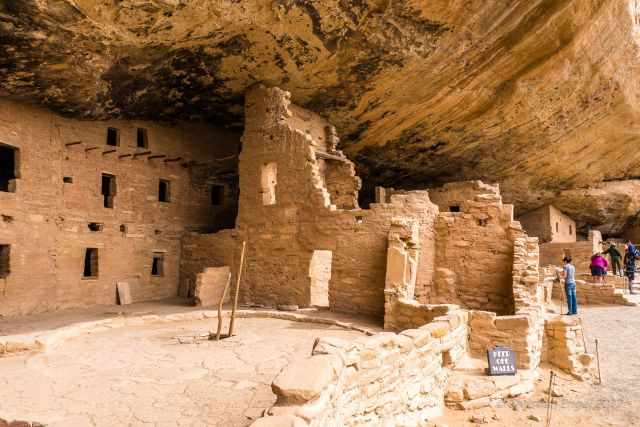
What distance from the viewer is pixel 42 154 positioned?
1120cm

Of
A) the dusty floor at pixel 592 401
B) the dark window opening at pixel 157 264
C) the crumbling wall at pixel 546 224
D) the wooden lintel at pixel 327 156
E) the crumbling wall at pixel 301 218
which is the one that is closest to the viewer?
the dusty floor at pixel 592 401

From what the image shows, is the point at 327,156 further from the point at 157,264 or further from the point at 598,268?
the point at 598,268

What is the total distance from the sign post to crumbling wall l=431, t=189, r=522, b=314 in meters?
3.23

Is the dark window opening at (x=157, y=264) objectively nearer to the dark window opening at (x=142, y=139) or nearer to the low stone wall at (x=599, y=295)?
the dark window opening at (x=142, y=139)

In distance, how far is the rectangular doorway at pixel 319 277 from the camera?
38.3ft

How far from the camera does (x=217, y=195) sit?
15.9 metres

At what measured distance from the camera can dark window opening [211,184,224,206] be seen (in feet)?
51.9

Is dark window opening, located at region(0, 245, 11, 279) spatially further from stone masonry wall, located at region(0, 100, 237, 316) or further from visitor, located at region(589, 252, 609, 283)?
visitor, located at region(589, 252, 609, 283)

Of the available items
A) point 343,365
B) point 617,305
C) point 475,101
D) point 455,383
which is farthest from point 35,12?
point 617,305

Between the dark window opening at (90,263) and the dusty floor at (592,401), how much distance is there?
945 centimetres

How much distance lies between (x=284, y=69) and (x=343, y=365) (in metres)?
9.05

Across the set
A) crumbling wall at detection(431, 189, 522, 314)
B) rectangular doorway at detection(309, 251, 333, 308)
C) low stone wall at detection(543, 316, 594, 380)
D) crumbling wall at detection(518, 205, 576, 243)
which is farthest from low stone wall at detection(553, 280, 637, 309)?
rectangular doorway at detection(309, 251, 333, 308)

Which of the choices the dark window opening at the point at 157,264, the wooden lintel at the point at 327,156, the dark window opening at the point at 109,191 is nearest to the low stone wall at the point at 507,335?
the wooden lintel at the point at 327,156

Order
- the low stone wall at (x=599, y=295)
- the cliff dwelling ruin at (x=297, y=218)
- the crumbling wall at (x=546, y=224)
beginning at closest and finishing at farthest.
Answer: the cliff dwelling ruin at (x=297, y=218), the low stone wall at (x=599, y=295), the crumbling wall at (x=546, y=224)
